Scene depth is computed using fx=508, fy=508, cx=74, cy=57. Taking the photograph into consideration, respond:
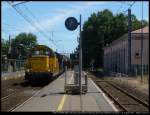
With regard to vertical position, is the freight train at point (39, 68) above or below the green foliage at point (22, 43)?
below

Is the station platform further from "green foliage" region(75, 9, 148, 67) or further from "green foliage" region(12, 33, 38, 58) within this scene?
"green foliage" region(12, 33, 38, 58)

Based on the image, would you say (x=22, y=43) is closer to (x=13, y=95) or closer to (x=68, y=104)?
(x=13, y=95)

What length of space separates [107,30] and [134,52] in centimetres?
4704

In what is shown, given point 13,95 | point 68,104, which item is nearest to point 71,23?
point 68,104

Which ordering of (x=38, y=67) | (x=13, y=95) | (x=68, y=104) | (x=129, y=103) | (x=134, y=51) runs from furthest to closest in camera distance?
1. (x=134, y=51)
2. (x=38, y=67)
3. (x=13, y=95)
4. (x=129, y=103)
5. (x=68, y=104)

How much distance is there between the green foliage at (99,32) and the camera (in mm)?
119312

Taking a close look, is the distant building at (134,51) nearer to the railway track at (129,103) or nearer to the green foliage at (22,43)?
the railway track at (129,103)

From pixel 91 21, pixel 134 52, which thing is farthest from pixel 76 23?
pixel 91 21

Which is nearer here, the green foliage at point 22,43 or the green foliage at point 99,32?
the green foliage at point 99,32

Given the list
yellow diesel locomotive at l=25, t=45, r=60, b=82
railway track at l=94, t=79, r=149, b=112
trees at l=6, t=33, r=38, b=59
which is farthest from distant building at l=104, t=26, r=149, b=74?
trees at l=6, t=33, r=38, b=59

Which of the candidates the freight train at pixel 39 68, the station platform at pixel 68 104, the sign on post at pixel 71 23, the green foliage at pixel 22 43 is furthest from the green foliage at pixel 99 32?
the sign on post at pixel 71 23

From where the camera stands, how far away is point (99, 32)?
121 meters

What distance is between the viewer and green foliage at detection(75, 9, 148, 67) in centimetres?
11931

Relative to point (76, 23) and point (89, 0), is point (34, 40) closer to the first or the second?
point (76, 23)
